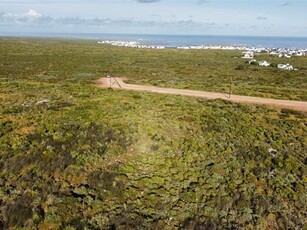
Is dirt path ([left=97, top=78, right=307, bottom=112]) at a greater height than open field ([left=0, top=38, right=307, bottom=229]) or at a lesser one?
greater

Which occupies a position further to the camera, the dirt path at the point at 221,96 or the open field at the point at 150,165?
the dirt path at the point at 221,96

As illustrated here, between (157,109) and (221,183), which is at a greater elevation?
(157,109)

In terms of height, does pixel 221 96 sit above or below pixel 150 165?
above

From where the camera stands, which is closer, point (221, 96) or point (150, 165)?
point (150, 165)

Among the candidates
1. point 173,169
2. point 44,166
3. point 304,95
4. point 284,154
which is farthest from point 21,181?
point 304,95

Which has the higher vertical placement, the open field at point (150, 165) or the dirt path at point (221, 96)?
the dirt path at point (221, 96)

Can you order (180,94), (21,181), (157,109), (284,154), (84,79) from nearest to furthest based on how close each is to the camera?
(21,181), (284,154), (157,109), (180,94), (84,79)

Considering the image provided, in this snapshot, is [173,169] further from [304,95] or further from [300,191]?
[304,95]

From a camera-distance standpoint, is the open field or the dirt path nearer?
the open field
